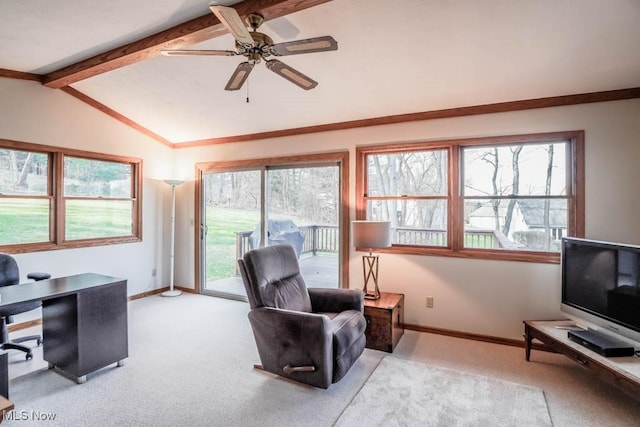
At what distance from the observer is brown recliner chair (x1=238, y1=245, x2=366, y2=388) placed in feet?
7.80

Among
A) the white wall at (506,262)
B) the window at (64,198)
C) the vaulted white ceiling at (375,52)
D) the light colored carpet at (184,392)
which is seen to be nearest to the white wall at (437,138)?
the white wall at (506,262)

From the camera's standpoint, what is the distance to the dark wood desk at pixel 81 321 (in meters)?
2.53

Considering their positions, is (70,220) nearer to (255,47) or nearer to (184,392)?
(184,392)

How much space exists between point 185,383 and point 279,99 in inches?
114

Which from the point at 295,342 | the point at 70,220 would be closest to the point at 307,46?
the point at 295,342

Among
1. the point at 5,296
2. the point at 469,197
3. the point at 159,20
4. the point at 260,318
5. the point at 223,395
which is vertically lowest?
the point at 223,395

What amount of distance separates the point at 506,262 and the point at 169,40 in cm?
370

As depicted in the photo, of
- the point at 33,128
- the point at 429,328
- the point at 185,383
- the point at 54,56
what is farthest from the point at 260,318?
the point at 33,128

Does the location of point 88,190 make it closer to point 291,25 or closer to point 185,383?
point 185,383

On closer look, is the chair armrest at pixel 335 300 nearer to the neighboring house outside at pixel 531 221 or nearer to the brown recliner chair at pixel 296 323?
the brown recliner chair at pixel 296 323

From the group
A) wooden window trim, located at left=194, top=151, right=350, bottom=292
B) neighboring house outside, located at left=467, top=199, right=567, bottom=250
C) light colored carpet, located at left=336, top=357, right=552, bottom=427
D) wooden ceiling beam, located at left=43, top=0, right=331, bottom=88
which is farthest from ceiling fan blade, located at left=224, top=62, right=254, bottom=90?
neighboring house outside, located at left=467, top=199, right=567, bottom=250

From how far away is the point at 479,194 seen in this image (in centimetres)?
353

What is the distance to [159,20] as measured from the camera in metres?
2.63
